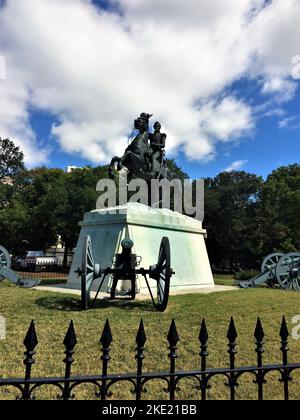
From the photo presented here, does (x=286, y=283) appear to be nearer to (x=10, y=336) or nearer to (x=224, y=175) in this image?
(x=10, y=336)

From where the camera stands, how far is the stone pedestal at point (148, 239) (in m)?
10.5

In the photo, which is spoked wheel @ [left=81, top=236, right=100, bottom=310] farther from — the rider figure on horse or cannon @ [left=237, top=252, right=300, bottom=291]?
cannon @ [left=237, top=252, right=300, bottom=291]

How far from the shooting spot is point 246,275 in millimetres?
21531

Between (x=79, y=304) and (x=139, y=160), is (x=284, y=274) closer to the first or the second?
(x=139, y=160)

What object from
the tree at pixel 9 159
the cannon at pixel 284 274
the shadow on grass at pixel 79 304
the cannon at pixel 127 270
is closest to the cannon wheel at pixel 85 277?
the cannon at pixel 127 270

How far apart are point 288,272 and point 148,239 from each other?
19.4 ft

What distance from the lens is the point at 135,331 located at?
579 cm

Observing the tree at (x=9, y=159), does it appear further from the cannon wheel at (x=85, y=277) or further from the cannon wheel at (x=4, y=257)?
the cannon wheel at (x=85, y=277)

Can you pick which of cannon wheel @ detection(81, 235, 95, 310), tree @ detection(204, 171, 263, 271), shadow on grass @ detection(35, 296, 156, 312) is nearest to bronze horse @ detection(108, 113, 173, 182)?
shadow on grass @ detection(35, 296, 156, 312)

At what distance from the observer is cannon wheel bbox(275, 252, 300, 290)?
1323cm

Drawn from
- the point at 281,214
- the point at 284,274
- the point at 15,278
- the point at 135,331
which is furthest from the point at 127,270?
the point at 281,214

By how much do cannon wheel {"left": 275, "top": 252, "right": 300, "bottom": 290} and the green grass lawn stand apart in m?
4.57

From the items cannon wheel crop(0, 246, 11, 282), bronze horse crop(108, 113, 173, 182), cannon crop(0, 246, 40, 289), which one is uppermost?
bronze horse crop(108, 113, 173, 182)

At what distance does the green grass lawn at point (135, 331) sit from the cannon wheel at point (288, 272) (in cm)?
457
